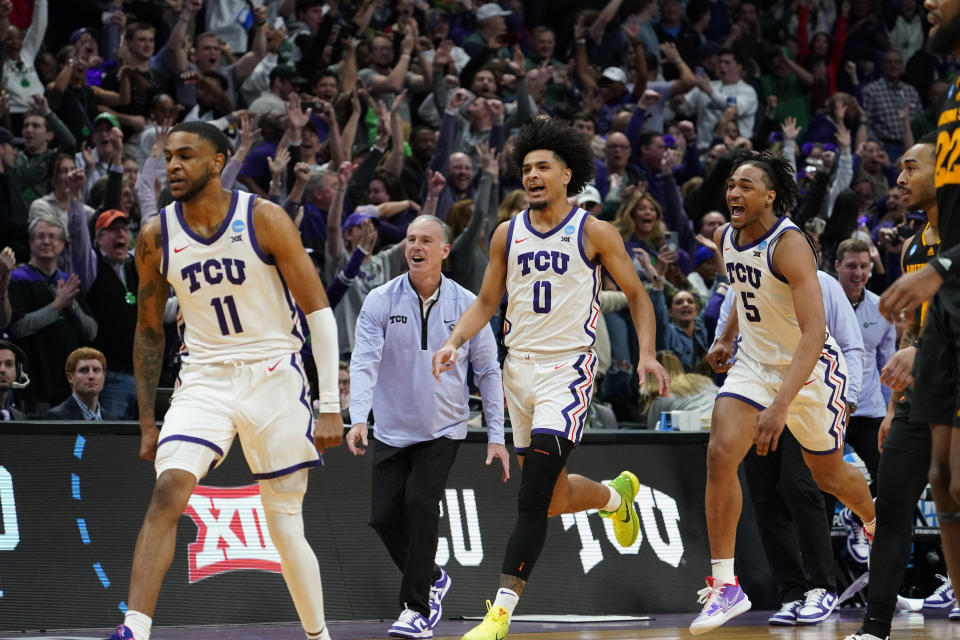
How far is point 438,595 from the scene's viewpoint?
7.85m

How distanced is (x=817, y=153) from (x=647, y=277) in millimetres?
4025

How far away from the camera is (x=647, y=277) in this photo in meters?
12.2

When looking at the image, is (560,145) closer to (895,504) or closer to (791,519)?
(895,504)

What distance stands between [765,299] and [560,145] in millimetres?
1448

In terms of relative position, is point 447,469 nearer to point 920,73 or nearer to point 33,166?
point 33,166

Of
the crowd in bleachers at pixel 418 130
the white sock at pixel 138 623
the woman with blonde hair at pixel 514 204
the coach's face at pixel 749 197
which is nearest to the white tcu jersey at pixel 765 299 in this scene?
the coach's face at pixel 749 197

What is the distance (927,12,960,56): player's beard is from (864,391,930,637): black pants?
6.37 ft

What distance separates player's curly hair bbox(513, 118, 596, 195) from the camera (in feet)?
24.0

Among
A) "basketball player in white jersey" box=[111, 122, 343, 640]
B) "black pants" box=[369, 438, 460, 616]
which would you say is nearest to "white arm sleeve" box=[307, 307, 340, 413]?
"basketball player in white jersey" box=[111, 122, 343, 640]

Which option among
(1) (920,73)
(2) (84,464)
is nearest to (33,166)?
(2) (84,464)

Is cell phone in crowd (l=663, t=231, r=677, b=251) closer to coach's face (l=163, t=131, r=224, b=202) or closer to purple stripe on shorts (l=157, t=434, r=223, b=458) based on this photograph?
coach's face (l=163, t=131, r=224, b=202)

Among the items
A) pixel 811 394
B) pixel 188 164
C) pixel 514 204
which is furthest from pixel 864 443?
pixel 188 164

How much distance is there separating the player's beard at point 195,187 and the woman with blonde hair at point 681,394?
5.08 meters

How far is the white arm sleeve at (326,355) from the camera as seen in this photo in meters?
5.88
